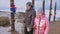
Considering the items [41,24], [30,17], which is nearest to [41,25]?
[41,24]

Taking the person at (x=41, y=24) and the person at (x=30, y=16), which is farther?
the person at (x=30, y=16)

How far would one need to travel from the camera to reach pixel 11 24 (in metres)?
8.36

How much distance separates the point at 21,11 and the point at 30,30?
5202mm

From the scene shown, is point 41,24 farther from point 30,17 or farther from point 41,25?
point 30,17

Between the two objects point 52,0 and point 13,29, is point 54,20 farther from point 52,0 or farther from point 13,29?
point 13,29

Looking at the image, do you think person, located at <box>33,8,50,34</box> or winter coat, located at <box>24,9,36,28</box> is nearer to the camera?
person, located at <box>33,8,50,34</box>

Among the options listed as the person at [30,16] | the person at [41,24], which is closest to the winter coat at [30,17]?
the person at [30,16]

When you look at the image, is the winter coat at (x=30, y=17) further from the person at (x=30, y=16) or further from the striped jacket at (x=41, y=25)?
the striped jacket at (x=41, y=25)

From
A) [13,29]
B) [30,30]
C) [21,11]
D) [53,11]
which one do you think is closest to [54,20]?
[53,11]

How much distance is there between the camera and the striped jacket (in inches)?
→ 143

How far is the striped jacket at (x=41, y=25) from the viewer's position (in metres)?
3.64

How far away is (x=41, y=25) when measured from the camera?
12.1ft

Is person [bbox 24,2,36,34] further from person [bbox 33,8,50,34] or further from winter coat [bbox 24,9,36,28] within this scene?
person [bbox 33,8,50,34]

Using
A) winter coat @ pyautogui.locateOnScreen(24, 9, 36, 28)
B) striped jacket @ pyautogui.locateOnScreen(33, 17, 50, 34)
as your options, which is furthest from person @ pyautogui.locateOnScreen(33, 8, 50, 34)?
winter coat @ pyautogui.locateOnScreen(24, 9, 36, 28)
